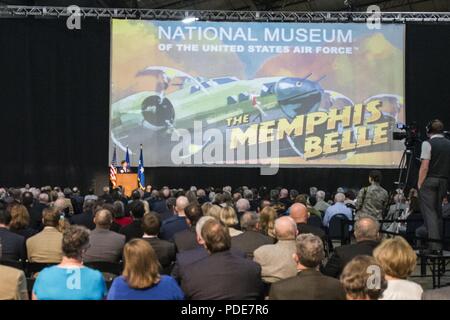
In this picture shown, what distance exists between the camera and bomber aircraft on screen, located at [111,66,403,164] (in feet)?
47.5

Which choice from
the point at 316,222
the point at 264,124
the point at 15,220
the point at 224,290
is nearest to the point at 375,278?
the point at 224,290

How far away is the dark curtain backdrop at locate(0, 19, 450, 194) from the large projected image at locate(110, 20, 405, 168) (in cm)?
76

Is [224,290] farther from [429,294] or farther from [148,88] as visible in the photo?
[148,88]

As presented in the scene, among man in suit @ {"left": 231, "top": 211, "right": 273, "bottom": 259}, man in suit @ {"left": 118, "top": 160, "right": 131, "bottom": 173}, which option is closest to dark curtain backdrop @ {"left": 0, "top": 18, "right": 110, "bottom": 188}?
man in suit @ {"left": 118, "top": 160, "right": 131, "bottom": 173}

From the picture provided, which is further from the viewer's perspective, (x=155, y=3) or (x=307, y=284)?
(x=155, y=3)

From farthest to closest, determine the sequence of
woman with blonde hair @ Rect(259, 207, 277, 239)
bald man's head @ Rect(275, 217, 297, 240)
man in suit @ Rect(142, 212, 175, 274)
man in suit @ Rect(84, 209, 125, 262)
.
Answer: woman with blonde hair @ Rect(259, 207, 277, 239) → man in suit @ Rect(84, 209, 125, 262) → man in suit @ Rect(142, 212, 175, 274) → bald man's head @ Rect(275, 217, 297, 240)

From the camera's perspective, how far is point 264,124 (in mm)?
14531

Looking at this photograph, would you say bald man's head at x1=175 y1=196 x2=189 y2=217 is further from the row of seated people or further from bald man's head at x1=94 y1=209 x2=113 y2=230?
the row of seated people

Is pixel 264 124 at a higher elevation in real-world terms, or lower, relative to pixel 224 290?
higher

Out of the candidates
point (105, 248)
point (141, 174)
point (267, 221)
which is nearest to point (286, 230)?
point (267, 221)

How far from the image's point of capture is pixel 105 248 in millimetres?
4945

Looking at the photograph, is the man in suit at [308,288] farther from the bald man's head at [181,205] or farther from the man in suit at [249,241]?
the bald man's head at [181,205]

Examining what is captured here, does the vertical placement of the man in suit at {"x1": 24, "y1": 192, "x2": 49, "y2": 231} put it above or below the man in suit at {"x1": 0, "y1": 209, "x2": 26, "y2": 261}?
above
